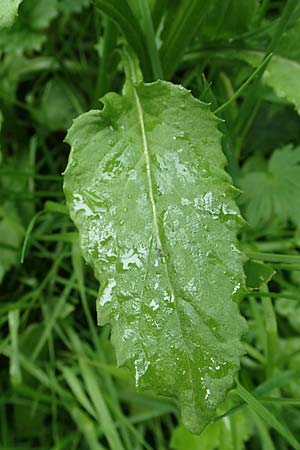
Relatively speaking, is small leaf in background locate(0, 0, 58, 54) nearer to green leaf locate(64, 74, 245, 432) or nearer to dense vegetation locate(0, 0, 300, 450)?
dense vegetation locate(0, 0, 300, 450)

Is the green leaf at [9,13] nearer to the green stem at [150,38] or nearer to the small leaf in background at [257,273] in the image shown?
the green stem at [150,38]

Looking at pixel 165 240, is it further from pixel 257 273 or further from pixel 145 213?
pixel 257 273

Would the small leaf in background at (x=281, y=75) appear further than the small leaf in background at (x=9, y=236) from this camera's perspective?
No

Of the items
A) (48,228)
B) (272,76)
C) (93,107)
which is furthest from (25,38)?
(272,76)

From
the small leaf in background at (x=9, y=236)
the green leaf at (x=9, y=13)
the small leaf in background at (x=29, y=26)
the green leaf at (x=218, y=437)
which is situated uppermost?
the green leaf at (x=9, y=13)

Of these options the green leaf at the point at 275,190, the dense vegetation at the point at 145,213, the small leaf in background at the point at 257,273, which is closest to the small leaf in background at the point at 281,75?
the dense vegetation at the point at 145,213

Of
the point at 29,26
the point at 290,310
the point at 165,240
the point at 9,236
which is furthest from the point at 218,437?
the point at 29,26

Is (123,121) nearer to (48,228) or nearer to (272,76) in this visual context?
(272,76)

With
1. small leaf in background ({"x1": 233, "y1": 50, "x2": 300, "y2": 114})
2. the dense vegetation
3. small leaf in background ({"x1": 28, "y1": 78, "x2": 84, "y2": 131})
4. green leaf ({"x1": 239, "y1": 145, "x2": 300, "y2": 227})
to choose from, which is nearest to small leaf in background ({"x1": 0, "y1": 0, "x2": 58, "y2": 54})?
the dense vegetation
